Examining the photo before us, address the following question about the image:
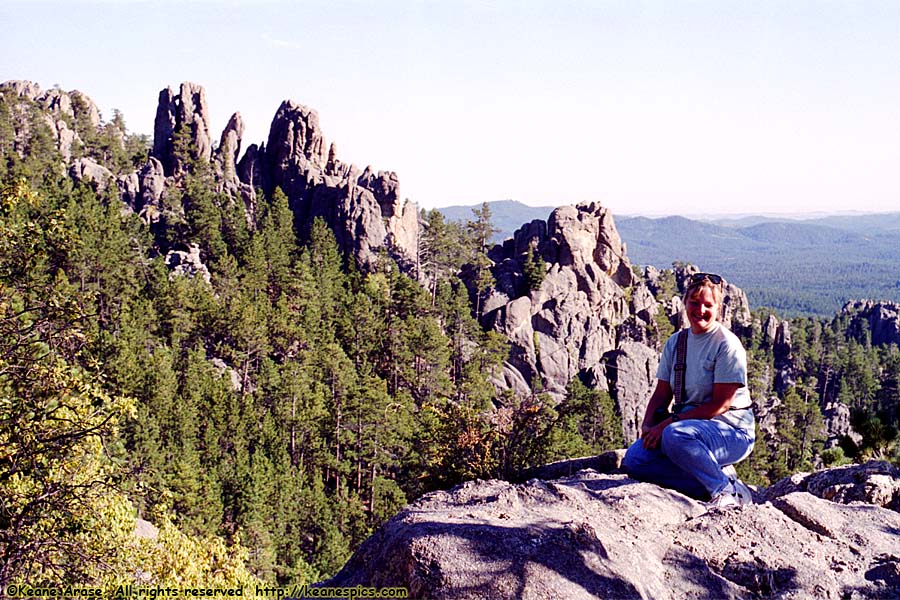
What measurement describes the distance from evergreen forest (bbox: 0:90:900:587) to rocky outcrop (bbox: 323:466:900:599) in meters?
3.96

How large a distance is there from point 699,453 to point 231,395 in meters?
32.3

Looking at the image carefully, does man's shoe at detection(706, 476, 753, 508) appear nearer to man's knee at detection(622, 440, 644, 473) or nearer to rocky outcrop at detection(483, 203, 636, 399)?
man's knee at detection(622, 440, 644, 473)

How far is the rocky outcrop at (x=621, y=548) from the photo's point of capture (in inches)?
162

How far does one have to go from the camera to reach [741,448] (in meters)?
5.79

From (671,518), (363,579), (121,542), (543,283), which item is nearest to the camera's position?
(363,579)

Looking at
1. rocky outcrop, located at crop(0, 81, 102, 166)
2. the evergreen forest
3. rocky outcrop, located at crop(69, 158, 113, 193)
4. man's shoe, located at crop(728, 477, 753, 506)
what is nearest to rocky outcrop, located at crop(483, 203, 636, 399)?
the evergreen forest

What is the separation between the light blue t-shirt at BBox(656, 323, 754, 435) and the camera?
5.64 m

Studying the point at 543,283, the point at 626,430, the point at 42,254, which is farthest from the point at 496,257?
the point at 42,254

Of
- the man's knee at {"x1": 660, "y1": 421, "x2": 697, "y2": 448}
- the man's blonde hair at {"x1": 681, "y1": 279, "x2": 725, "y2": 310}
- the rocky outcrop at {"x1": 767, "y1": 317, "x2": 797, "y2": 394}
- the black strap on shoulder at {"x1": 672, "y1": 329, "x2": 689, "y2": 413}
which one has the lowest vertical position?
the rocky outcrop at {"x1": 767, "y1": 317, "x2": 797, "y2": 394}

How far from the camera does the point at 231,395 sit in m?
34.2

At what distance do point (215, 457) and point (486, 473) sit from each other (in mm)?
21911

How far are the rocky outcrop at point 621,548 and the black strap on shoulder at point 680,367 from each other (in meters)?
0.91

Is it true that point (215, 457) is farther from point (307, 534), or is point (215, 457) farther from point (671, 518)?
point (671, 518)

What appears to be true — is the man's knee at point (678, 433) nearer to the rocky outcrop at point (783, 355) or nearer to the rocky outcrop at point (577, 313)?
the rocky outcrop at point (577, 313)
